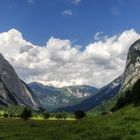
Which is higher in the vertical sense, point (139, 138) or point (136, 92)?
point (136, 92)

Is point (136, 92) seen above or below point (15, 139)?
above

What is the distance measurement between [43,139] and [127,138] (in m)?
17.9

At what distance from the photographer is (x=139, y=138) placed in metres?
62.3

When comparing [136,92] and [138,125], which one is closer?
[138,125]

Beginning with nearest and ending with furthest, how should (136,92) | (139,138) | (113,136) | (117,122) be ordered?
(139,138), (113,136), (117,122), (136,92)

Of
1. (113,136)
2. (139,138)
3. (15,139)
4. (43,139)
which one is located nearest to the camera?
(139,138)

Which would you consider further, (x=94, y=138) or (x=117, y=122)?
(x=117, y=122)

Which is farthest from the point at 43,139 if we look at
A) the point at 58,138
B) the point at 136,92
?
the point at 136,92

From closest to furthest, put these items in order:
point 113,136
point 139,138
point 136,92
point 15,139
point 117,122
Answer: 1. point 139,138
2. point 113,136
3. point 15,139
4. point 117,122
5. point 136,92

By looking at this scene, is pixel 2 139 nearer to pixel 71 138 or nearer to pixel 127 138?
pixel 71 138

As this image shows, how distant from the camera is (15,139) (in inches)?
3103

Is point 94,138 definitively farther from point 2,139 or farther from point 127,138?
point 2,139

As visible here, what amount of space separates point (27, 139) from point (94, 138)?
14605mm

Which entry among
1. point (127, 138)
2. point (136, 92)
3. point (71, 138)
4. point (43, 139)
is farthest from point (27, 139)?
point (136, 92)
